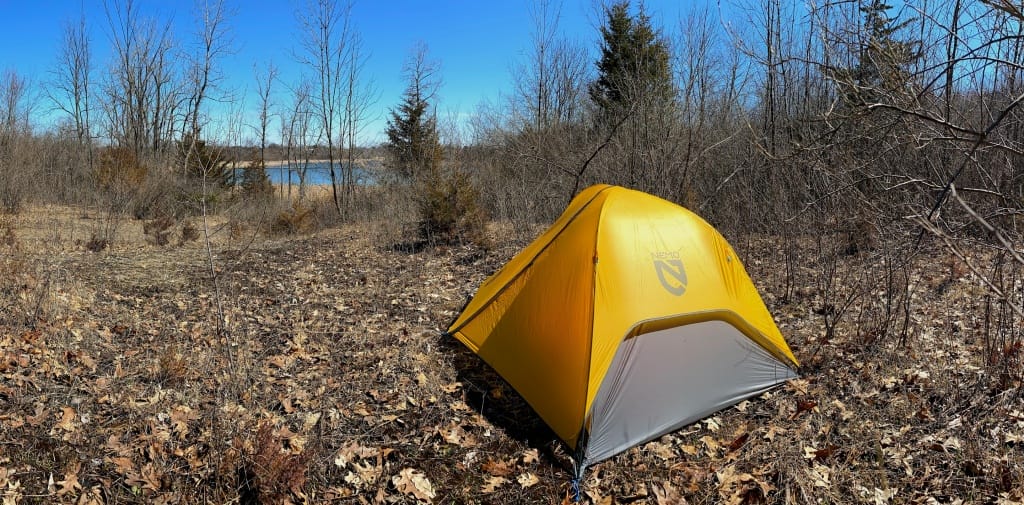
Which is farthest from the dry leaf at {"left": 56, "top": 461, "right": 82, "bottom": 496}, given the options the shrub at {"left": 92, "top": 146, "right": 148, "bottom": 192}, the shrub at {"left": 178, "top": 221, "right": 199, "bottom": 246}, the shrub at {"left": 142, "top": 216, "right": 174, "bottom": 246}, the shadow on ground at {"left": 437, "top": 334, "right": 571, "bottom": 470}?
the shrub at {"left": 92, "top": 146, "right": 148, "bottom": 192}

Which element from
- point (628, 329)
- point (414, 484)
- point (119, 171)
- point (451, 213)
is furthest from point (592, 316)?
point (119, 171)

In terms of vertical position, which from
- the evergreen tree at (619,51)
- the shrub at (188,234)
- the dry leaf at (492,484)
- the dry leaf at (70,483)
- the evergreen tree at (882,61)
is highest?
the evergreen tree at (619,51)

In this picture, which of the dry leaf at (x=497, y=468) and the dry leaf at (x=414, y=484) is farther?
the dry leaf at (x=497, y=468)

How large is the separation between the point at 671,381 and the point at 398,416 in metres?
1.98

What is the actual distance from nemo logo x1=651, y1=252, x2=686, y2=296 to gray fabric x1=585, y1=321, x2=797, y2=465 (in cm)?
29

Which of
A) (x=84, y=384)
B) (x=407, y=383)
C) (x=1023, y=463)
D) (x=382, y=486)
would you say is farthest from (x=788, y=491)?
(x=84, y=384)

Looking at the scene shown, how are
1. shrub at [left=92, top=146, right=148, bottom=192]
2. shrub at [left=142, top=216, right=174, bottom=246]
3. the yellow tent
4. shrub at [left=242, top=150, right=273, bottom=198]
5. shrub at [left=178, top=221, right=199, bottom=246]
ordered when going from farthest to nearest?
shrub at [left=242, top=150, right=273, bottom=198] → shrub at [left=92, top=146, right=148, bottom=192] → shrub at [left=178, top=221, right=199, bottom=246] → shrub at [left=142, top=216, right=174, bottom=246] → the yellow tent

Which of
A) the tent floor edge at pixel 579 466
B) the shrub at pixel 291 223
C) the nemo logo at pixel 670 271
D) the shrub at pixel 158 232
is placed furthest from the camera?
the shrub at pixel 291 223

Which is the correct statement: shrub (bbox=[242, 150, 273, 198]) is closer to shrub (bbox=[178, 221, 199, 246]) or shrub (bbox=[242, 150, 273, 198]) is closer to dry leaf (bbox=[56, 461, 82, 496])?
shrub (bbox=[178, 221, 199, 246])

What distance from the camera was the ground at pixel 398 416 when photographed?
309cm

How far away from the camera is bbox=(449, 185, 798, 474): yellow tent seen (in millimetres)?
3584

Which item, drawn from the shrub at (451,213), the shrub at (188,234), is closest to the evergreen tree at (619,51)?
Answer: the shrub at (451,213)

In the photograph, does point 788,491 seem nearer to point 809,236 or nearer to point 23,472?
point 23,472

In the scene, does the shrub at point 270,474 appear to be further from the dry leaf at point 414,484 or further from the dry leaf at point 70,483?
the dry leaf at point 70,483
